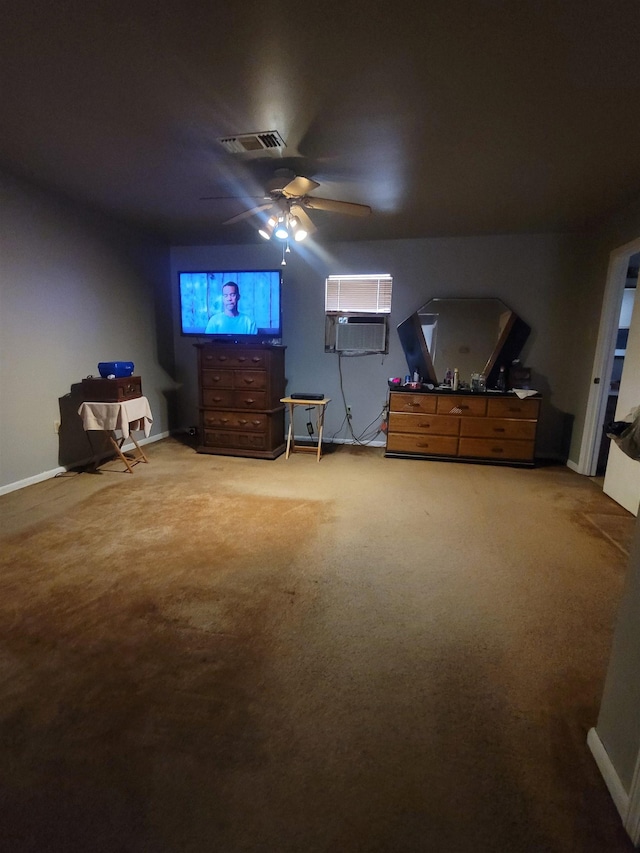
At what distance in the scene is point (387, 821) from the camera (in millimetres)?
1013

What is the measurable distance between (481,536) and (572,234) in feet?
11.3

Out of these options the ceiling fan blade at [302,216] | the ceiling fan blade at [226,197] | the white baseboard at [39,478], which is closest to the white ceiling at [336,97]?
the ceiling fan blade at [226,197]

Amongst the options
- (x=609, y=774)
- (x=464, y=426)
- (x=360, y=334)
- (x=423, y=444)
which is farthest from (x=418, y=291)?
(x=609, y=774)

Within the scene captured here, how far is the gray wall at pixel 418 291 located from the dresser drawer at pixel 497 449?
597 millimetres

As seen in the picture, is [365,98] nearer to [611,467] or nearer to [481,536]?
[481,536]

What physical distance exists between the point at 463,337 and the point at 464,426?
1030 millimetres

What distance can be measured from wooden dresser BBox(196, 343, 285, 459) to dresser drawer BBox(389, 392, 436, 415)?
4.06 ft

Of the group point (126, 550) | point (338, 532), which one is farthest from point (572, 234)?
point (126, 550)

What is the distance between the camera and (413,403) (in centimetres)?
414

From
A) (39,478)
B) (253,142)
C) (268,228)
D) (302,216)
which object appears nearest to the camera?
(253,142)

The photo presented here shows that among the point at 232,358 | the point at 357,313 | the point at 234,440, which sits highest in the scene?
the point at 357,313

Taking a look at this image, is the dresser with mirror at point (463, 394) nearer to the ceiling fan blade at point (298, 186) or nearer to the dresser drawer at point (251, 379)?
the dresser drawer at point (251, 379)

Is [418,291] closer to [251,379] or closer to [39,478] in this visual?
[251,379]

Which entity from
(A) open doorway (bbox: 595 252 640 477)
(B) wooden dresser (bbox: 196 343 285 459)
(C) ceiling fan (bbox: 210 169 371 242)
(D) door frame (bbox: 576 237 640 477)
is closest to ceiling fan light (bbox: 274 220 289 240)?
(C) ceiling fan (bbox: 210 169 371 242)
